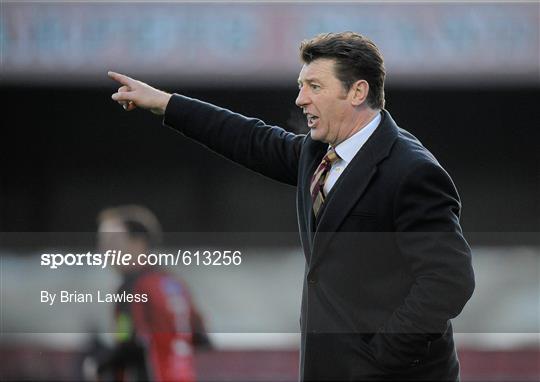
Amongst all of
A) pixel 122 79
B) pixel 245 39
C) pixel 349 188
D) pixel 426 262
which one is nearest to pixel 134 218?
pixel 122 79

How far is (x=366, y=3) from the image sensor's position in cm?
217

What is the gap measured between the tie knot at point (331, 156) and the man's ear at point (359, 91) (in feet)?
0.39

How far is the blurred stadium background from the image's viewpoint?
2156 mm

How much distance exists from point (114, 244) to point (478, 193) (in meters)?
0.97

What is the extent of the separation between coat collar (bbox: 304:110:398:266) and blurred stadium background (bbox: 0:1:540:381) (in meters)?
0.31

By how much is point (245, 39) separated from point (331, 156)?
1.36 ft

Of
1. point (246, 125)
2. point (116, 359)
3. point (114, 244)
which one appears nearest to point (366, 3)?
point (246, 125)

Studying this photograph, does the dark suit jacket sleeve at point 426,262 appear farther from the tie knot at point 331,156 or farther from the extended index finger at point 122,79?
the extended index finger at point 122,79

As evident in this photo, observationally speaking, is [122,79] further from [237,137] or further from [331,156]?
[331,156]

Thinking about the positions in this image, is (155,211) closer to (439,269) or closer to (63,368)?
(63,368)

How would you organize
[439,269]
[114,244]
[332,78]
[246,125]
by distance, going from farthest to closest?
[114,244] → [246,125] → [332,78] → [439,269]

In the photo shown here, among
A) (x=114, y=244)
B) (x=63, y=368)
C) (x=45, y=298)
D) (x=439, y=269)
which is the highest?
(x=439, y=269)

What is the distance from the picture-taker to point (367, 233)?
1834mm

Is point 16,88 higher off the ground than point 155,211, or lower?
higher
